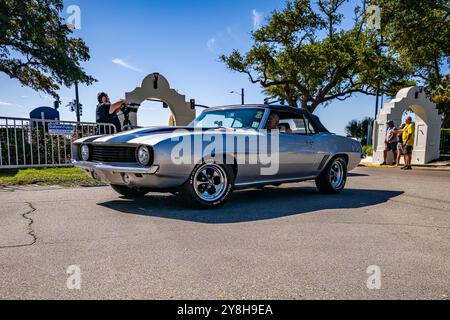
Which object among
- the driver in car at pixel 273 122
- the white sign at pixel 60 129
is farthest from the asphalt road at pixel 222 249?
the white sign at pixel 60 129

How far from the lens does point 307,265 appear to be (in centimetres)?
258

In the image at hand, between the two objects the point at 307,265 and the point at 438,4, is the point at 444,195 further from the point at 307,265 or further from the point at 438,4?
the point at 438,4

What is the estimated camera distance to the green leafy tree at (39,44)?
16.2m

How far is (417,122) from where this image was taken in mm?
16766

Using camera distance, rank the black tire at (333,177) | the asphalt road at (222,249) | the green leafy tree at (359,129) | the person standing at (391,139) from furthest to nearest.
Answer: the green leafy tree at (359,129)
the person standing at (391,139)
the black tire at (333,177)
the asphalt road at (222,249)

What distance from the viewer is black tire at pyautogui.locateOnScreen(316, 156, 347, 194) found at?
6.22 metres

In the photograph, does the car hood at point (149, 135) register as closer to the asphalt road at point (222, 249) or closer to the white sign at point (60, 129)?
the asphalt road at point (222, 249)

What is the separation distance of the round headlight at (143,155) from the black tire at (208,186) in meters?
0.56

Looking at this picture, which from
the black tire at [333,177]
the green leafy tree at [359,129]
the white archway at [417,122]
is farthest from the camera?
the green leafy tree at [359,129]

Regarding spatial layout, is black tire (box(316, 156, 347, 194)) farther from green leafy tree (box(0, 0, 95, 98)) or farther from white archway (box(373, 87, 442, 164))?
green leafy tree (box(0, 0, 95, 98))

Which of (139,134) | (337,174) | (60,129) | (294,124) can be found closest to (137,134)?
(139,134)

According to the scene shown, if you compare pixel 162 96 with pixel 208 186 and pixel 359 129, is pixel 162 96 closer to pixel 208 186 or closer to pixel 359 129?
pixel 208 186

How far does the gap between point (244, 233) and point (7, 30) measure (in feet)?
56.4

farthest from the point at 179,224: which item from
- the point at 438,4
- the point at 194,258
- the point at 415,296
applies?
the point at 438,4
